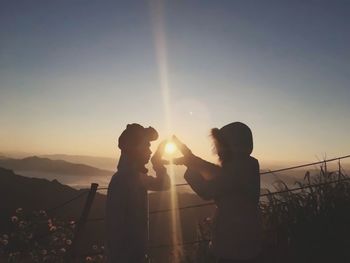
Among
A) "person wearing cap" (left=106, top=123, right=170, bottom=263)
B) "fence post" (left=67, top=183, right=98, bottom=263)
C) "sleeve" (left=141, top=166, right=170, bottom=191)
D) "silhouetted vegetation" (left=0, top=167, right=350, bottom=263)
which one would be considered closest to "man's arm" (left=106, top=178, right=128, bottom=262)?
"person wearing cap" (left=106, top=123, right=170, bottom=263)

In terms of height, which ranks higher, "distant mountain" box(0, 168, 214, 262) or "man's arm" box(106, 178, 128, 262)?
"distant mountain" box(0, 168, 214, 262)

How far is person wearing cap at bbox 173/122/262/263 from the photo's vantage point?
3506mm

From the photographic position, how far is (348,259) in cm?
582

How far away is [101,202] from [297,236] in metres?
93.4

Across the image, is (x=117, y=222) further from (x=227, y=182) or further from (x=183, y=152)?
(x=227, y=182)

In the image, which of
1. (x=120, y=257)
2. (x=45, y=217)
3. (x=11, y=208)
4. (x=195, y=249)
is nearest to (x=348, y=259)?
(x=195, y=249)

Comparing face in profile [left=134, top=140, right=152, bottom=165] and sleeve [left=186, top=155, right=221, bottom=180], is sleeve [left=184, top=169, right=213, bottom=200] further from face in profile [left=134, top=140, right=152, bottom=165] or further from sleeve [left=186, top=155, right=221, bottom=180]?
face in profile [left=134, top=140, right=152, bottom=165]

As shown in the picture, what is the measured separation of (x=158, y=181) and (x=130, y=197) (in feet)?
1.28

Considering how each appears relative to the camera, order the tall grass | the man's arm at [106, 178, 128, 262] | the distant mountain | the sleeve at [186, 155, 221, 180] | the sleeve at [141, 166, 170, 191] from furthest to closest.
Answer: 1. the distant mountain
2. the tall grass
3. the sleeve at [141, 166, 170, 191]
4. the sleeve at [186, 155, 221, 180]
5. the man's arm at [106, 178, 128, 262]

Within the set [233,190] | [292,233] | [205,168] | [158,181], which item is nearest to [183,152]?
[205,168]

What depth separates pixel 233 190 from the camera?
11.5 feet

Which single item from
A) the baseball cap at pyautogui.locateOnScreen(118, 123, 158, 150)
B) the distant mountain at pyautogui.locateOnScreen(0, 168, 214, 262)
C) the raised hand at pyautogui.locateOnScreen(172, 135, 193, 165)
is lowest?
the raised hand at pyautogui.locateOnScreen(172, 135, 193, 165)

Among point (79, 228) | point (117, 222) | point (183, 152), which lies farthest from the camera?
point (79, 228)

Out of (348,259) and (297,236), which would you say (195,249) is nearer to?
(297,236)
